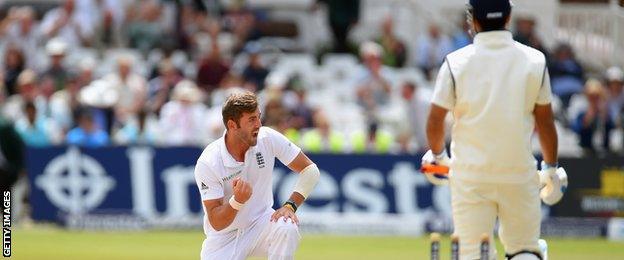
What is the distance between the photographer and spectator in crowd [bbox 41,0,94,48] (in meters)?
19.5

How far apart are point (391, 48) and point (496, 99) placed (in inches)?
521

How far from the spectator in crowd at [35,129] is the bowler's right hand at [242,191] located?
30.4 ft

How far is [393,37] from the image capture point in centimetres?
2058

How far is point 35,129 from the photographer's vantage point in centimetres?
1706

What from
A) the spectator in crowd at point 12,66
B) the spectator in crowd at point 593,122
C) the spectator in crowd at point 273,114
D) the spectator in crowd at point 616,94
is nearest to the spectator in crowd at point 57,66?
the spectator in crowd at point 12,66

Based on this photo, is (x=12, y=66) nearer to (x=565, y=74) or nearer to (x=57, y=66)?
(x=57, y=66)

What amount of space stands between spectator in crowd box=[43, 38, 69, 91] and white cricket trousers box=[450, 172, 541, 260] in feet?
38.1

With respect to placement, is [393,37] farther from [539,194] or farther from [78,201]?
[539,194]

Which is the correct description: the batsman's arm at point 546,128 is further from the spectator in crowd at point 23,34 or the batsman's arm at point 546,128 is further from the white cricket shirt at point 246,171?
the spectator in crowd at point 23,34

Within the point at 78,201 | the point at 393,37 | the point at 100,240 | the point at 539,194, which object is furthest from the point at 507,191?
the point at 393,37

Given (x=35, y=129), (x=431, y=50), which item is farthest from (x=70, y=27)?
(x=431, y=50)

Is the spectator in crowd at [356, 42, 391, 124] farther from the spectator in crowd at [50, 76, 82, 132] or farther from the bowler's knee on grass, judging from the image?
the bowler's knee on grass

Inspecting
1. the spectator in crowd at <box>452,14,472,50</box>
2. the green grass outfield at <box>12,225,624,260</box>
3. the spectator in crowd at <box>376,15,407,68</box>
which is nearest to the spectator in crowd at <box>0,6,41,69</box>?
the green grass outfield at <box>12,225,624,260</box>

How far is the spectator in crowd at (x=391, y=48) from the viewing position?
20328 millimetres
